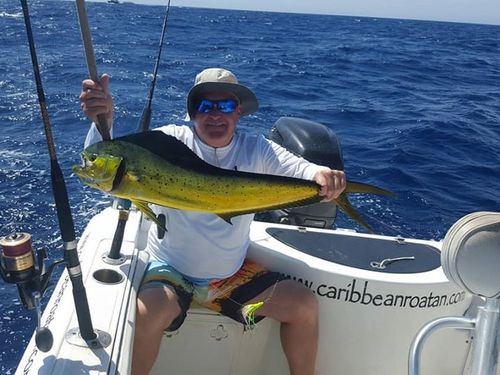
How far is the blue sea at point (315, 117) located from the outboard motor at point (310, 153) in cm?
197

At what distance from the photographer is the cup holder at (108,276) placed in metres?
2.30

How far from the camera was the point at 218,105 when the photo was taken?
2162mm

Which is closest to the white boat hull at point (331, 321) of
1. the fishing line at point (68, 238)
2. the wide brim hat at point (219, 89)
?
the fishing line at point (68, 238)

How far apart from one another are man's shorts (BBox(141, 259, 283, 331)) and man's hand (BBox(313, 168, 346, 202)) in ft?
2.60

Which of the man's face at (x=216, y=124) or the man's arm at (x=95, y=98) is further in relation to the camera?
the man's face at (x=216, y=124)

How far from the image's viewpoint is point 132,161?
4.74ft

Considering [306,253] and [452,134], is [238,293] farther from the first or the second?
[452,134]

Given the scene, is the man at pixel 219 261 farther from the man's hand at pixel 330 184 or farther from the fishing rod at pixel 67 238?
the fishing rod at pixel 67 238

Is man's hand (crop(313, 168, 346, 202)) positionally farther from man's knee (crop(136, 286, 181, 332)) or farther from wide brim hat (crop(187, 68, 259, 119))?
man's knee (crop(136, 286, 181, 332))

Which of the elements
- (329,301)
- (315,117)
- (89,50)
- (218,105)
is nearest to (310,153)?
(329,301)


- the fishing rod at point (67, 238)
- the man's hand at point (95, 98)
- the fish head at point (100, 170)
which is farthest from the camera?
the fishing rod at point (67, 238)

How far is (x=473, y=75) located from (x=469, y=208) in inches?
502

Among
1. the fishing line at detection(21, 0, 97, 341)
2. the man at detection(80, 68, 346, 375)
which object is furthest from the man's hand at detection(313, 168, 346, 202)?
the fishing line at detection(21, 0, 97, 341)

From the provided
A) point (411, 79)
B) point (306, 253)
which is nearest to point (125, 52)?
point (411, 79)
